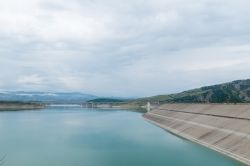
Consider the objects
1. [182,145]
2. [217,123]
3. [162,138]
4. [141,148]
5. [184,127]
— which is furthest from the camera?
[184,127]

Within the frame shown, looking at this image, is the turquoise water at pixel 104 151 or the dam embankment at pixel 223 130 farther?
the dam embankment at pixel 223 130

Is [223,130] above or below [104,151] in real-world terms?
above

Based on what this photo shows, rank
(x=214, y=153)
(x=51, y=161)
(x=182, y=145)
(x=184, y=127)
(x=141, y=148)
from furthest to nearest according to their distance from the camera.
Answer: (x=184, y=127), (x=182, y=145), (x=141, y=148), (x=214, y=153), (x=51, y=161)

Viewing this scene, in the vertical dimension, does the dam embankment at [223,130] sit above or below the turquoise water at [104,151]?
above

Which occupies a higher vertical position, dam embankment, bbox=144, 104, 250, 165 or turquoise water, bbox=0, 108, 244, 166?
dam embankment, bbox=144, 104, 250, 165

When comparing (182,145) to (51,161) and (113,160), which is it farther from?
(51,161)

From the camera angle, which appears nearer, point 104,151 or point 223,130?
point 104,151

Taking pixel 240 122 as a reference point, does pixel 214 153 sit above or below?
below

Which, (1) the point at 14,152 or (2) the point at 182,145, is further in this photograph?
(2) the point at 182,145

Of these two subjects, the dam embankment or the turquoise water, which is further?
the dam embankment

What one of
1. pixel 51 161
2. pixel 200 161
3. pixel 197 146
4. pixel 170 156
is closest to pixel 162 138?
pixel 197 146
